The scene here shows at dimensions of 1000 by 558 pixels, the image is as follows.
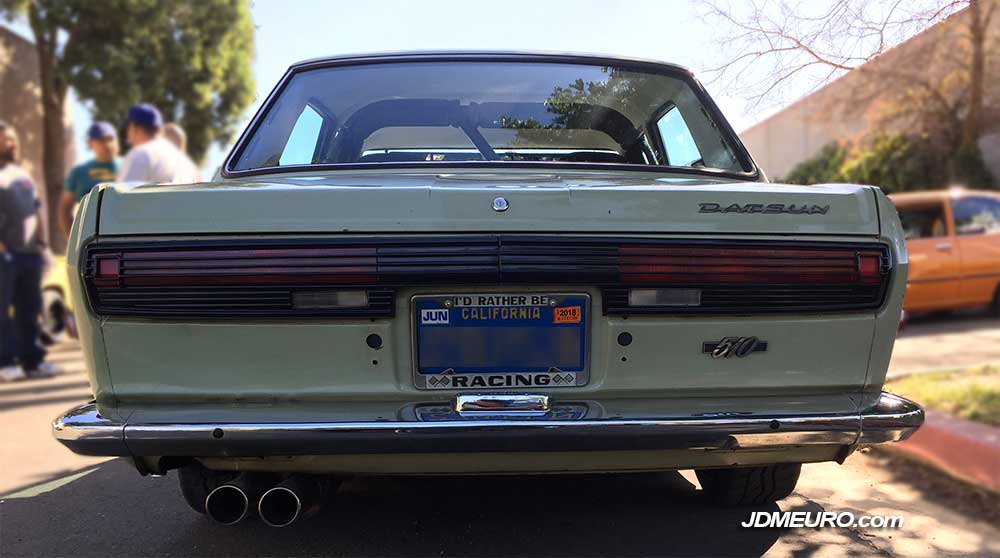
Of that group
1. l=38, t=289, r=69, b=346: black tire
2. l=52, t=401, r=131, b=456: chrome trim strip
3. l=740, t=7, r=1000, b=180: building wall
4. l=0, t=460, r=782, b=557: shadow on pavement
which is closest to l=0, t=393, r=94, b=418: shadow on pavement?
l=0, t=460, r=782, b=557: shadow on pavement

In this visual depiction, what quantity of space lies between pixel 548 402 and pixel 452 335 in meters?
0.33

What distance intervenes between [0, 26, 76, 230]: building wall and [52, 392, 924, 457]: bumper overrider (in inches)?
742

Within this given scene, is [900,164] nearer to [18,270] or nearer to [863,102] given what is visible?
[863,102]

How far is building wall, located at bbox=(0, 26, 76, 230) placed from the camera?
18078 mm

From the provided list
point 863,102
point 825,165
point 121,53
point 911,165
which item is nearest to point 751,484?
point 863,102

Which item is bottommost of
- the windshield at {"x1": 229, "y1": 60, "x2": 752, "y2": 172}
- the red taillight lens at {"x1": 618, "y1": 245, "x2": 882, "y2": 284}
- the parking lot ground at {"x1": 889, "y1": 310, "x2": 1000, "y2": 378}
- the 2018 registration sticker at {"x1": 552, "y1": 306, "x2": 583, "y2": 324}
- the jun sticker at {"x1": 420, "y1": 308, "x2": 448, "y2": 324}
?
the parking lot ground at {"x1": 889, "y1": 310, "x2": 1000, "y2": 378}

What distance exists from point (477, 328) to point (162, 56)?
19.4 metres

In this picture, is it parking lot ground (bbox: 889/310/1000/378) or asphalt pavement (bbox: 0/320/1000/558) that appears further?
parking lot ground (bbox: 889/310/1000/378)

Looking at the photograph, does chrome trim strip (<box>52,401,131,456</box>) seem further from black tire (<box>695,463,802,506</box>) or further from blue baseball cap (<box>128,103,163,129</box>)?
blue baseball cap (<box>128,103,163,129</box>)

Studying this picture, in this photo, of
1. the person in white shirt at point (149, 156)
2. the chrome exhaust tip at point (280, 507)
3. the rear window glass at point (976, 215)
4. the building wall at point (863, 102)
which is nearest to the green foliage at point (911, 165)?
the building wall at point (863, 102)

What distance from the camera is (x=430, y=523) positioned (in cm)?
295

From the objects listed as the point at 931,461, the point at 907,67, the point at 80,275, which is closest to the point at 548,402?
the point at 80,275

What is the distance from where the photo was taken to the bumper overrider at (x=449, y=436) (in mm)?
2162

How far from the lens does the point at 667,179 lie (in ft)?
9.29
